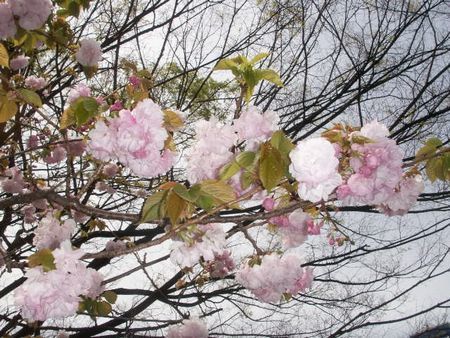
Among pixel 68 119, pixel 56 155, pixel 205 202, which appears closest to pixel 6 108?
pixel 68 119

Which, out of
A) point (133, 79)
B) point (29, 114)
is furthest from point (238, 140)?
point (29, 114)

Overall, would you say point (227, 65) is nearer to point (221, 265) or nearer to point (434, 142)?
point (434, 142)

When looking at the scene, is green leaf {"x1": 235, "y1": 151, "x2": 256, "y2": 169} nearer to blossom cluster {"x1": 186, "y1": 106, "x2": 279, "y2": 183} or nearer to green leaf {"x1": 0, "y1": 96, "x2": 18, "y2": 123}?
blossom cluster {"x1": 186, "y1": 106, "x2": 279, "y2": 183}

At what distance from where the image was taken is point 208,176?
4.24ft

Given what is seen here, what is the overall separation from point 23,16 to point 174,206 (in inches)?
54.4

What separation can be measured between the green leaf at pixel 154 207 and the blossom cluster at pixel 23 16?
1267 mm

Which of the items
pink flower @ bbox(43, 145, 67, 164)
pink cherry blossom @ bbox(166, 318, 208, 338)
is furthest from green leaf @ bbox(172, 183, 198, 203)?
pink flower @ bbox(43, 145, 67, 164)

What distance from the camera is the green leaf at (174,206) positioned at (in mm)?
1130

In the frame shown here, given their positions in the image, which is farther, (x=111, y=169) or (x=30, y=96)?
(x=111, y=169)

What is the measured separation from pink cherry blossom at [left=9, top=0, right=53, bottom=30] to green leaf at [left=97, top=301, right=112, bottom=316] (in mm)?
1338

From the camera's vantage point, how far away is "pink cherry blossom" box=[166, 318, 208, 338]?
7.23 ft

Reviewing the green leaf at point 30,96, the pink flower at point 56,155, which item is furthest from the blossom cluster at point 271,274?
the pink flower at point 56,155

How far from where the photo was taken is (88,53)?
2.29 m

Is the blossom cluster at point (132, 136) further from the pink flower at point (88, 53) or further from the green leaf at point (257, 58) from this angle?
the pink flower at point (88, 53)
